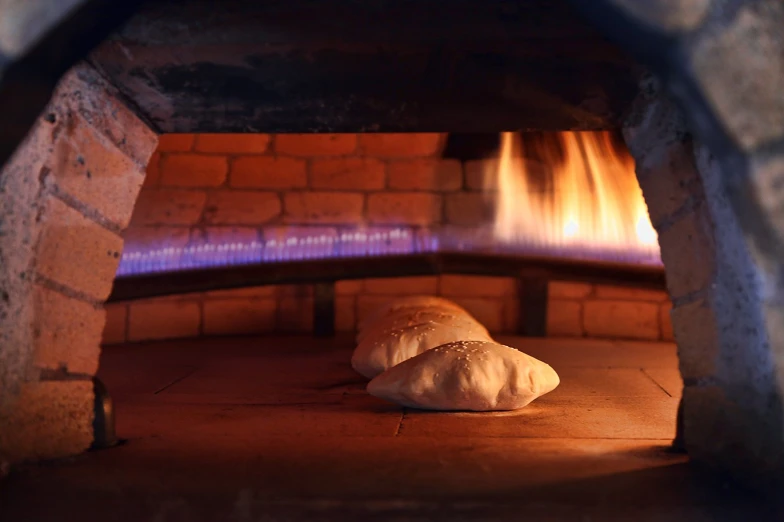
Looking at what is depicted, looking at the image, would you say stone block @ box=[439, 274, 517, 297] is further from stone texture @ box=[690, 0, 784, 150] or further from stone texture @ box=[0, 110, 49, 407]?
stone texture @ box=[690, 0, 784, 150]

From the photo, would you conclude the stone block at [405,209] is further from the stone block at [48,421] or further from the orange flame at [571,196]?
the stone block at [48,421]

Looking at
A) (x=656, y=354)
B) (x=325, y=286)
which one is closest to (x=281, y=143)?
(x=325, y=286)

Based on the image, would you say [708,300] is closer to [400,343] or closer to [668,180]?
[668,180]

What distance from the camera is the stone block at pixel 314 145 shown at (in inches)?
189

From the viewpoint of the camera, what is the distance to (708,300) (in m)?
1.50

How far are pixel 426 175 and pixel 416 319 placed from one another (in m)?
1.80

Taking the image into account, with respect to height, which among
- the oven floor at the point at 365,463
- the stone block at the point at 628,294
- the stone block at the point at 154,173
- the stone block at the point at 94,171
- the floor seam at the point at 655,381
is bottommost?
the oven floor at the point at 365,463

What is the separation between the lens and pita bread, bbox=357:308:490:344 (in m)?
3.17

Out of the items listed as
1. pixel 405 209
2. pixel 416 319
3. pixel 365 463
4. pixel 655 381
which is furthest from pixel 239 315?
pixel 365 463

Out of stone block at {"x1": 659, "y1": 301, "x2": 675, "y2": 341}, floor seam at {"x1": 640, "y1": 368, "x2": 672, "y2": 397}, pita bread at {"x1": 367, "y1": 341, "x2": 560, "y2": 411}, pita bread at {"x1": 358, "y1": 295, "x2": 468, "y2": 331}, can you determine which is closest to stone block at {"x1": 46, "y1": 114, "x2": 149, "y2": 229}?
pita bread at {"x1": 367, "y1": 341, "x2": 560, "y2": 411}

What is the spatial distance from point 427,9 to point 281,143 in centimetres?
339

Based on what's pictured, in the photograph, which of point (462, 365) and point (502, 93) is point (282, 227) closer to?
point (462, 365)

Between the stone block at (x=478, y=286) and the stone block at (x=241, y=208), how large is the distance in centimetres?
128

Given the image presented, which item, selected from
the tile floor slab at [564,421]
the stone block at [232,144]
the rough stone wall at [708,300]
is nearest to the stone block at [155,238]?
the stone block at [232,144]
